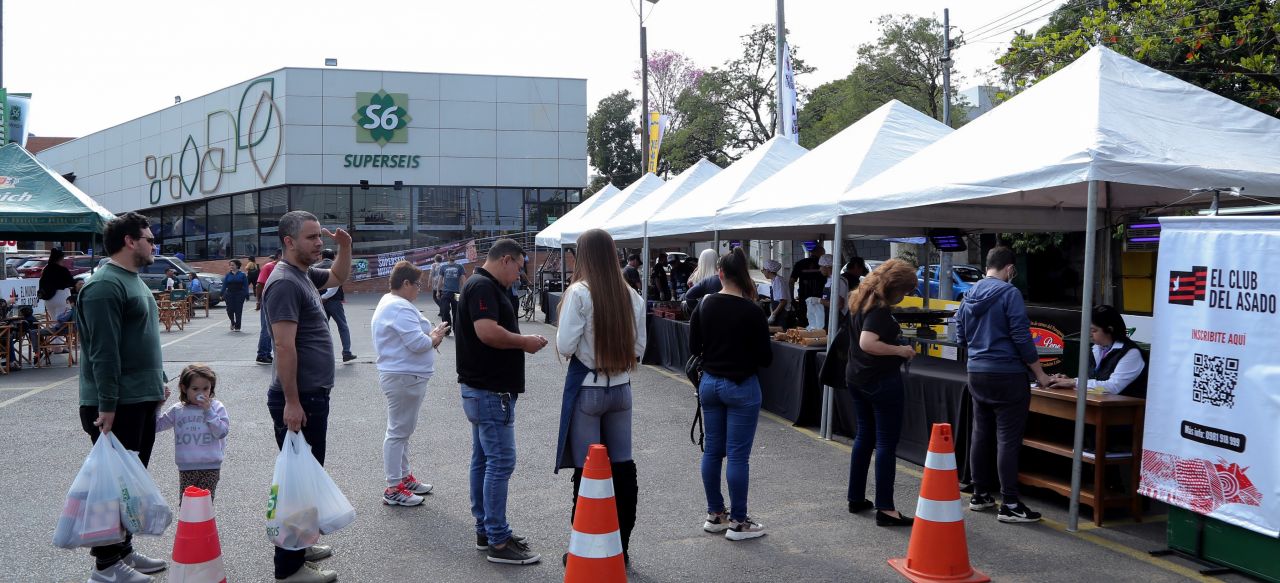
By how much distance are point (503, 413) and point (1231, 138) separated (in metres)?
5.61

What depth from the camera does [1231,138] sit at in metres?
6.61

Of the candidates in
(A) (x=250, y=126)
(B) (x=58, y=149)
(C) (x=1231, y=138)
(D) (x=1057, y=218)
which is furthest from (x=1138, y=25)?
(B) (x=58, y=149)

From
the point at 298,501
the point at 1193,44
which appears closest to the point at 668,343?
the point at 1193,44

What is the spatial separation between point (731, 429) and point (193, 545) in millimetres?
2827

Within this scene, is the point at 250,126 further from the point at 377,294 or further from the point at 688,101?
the point at 688,101

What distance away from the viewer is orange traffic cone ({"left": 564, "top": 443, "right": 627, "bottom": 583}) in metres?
3.86

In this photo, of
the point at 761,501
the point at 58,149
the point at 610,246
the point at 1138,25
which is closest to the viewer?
the point at 610,246

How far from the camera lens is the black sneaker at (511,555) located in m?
4.86

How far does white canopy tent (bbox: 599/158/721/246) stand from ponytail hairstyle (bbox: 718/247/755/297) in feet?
29.6

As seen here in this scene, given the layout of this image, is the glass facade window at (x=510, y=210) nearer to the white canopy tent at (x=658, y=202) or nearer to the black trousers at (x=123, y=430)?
the white canopy tent at (x=658, y=202)

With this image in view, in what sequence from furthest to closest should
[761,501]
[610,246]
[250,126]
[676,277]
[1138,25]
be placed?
1. [250,126]
2. [676,277]
3. [1138,25]
4. [761,501]
5. [610,246]

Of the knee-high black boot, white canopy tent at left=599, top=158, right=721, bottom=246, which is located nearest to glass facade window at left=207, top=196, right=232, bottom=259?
white canopy tent at left=599, top=158, right=721, bottom=246

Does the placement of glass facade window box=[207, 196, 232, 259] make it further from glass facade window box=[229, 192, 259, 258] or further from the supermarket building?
the supermarket building

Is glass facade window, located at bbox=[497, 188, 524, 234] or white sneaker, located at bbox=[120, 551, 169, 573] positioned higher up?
Answer: glass facade window, located at bbox=[497, 188, 524, 234]
